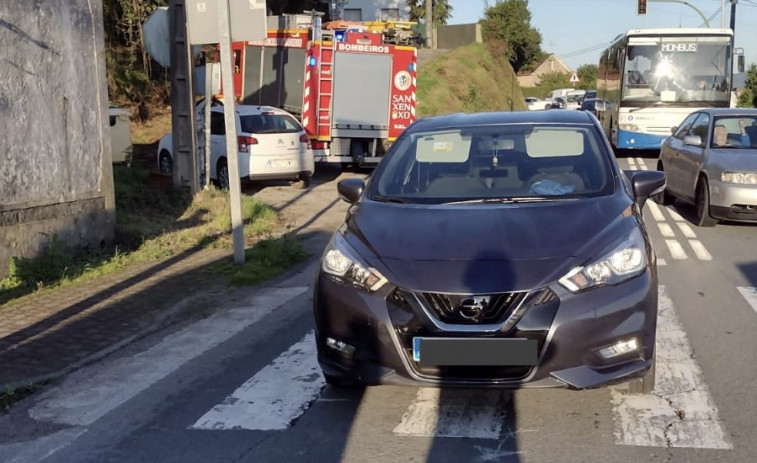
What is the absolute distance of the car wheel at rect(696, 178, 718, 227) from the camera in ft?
39.1

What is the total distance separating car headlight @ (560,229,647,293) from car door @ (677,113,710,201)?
8.11m

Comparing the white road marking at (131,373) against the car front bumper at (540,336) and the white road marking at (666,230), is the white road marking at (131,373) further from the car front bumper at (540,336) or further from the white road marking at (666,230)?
the white road marking at (666,230)

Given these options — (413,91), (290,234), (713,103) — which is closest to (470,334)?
(290,234)

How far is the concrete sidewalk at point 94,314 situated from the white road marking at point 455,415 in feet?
8.42

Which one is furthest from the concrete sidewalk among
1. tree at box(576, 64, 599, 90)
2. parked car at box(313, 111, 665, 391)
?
tree at box(576, 64, 599, 90)

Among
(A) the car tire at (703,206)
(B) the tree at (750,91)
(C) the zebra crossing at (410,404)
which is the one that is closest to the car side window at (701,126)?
(A) the car tire at (703,206)

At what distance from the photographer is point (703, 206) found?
12086mm

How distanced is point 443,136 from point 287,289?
2856 millimetres

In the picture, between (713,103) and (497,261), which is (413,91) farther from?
(497,261)

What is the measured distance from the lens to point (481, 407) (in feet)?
16.4

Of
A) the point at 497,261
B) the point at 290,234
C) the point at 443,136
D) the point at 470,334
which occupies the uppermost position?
the point at 443,136

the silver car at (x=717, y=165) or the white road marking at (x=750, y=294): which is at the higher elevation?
the silver car at (x=717, y=165)

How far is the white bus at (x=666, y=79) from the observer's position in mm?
21547

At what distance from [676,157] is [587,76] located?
291 feet
